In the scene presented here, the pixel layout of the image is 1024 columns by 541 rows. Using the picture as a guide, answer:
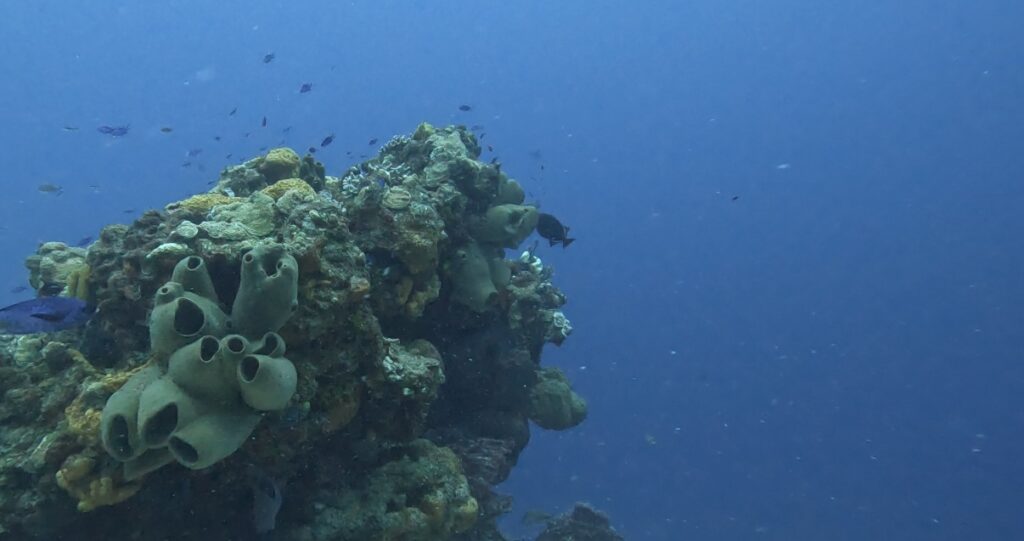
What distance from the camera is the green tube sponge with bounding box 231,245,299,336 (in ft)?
13.4

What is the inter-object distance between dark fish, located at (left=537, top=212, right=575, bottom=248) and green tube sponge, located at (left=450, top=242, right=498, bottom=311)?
1884 millimetres

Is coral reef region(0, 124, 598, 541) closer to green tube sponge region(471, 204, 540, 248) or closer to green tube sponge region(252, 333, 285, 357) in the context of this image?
green tube sponge region(252, 333, 285, 357)

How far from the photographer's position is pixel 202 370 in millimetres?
3762

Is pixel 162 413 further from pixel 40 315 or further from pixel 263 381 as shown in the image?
pixel 40 315

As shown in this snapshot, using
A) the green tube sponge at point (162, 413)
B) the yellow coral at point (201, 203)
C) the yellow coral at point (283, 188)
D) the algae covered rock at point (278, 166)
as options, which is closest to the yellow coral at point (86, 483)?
the green tube sponge at point (162, 413)

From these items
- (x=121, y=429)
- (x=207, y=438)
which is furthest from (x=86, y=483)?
(x=207, y=438)

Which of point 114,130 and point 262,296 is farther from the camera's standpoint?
point 114,130

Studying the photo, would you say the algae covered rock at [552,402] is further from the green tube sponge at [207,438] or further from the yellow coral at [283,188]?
the green tube sponge at [207,438]

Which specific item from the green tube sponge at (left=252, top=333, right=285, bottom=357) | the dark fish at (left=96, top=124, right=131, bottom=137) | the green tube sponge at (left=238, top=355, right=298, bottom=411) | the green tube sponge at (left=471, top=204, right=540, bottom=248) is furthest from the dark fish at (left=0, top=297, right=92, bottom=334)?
the dark fish at (left=96, top=124, right=131, bottom=137)

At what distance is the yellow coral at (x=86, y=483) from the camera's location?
406 cm

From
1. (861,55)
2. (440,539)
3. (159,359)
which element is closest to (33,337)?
(159,359)

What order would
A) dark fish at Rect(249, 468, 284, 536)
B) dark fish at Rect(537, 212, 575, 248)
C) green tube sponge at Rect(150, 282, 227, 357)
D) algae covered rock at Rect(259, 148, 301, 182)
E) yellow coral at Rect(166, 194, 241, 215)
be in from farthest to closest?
dark fish at Rect(537, 212, 575, 248)
algae covered rock at Rect(259, 148, 301, 182)
yellow coral at Rect(166, 194, 241, 215)
dark fish at Rect(249, 468, 284, 536)
green tube sponge at Rect(150, 282, 227, 357)

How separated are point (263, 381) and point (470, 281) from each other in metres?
3.58

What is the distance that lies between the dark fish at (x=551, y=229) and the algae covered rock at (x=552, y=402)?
1863 mm
